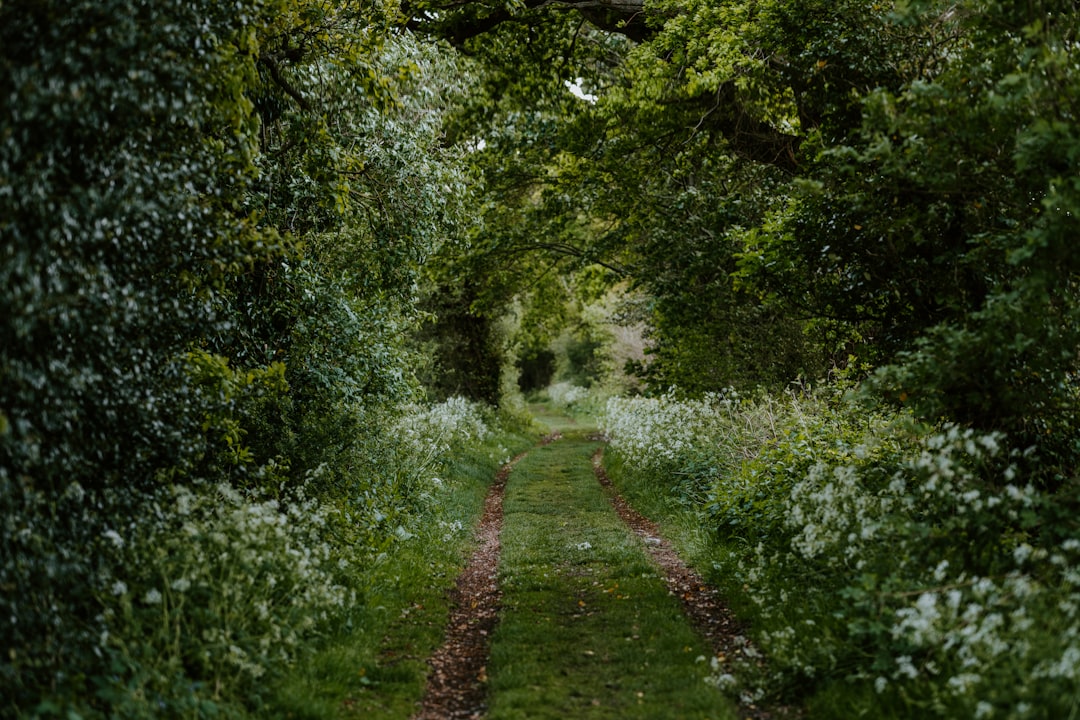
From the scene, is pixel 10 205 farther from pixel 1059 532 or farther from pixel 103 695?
pixel 1059 532

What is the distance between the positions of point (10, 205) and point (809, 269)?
759cm

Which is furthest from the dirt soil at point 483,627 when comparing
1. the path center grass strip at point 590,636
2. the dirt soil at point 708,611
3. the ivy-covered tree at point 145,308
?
the ivy-covered tree at point 145,308

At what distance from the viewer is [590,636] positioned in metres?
7.33

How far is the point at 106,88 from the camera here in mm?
4828

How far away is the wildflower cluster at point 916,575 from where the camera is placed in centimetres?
450

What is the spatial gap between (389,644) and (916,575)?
15.4 ft

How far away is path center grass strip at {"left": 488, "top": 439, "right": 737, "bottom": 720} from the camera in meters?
5.78

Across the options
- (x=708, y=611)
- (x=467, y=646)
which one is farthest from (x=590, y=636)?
→ (x=708, y=611)

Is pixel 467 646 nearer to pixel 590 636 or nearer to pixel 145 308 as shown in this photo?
pixel 590 636

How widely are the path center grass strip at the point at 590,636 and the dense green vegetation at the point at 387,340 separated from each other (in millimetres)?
831

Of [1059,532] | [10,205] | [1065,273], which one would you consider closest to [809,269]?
[1065,273]

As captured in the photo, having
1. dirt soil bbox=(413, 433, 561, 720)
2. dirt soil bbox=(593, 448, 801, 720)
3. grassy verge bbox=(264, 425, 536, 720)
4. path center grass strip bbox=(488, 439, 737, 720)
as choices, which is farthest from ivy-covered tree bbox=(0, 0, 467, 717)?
dirt soil bbox=(593, 448, 801, 720)

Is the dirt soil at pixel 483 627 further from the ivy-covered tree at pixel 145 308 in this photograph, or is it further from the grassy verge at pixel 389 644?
the ivy-covered tree at pixel 145 308

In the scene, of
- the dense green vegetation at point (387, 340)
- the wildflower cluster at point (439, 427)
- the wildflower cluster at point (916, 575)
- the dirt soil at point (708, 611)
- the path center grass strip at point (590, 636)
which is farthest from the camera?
the wildflower cluster at point (439, 427)
